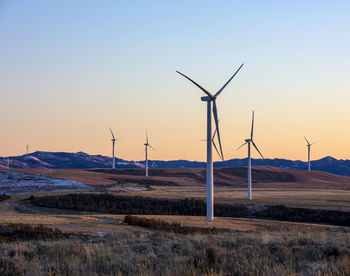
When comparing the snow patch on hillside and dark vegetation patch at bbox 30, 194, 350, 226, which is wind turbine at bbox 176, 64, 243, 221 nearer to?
dark vegetation patch at bbox 30, 194, 350, 226

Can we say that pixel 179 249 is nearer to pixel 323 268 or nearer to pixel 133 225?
pixel 323 268

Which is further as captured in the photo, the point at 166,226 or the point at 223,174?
the point at 223,174

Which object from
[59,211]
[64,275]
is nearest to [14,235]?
[64,275]

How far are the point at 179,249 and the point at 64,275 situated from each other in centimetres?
687

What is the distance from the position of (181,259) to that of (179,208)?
1819 inches

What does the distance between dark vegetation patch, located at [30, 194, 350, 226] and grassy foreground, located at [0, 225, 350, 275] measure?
30779mm

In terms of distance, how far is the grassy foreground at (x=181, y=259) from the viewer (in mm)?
13625

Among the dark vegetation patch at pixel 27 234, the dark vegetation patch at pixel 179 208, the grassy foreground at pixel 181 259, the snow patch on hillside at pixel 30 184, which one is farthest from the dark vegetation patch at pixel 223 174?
the grassy foreground at pixel 181 259

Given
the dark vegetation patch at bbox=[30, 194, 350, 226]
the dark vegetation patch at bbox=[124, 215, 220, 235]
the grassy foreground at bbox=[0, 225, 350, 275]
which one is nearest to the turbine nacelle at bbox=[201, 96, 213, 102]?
the dark vegetation patch at bbox=[124, 215, 220, 235]

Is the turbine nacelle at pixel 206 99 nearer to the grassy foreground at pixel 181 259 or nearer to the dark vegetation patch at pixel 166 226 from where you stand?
the dark vegetation patch at pixel 166 226

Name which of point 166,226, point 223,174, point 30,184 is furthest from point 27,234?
point 223,174

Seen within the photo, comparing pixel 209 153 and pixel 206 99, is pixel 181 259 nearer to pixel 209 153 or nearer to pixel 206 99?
pixel 209 153

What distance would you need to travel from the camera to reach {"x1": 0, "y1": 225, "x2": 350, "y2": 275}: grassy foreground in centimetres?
1362

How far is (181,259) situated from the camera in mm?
15859
